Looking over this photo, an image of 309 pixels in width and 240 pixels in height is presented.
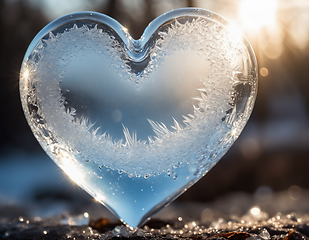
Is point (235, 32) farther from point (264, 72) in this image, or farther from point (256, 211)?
point (264, 72)

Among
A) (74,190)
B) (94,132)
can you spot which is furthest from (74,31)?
(74,190)

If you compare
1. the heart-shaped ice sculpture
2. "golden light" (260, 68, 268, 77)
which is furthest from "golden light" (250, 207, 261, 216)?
"golden light" (260, 68, 268, 77)

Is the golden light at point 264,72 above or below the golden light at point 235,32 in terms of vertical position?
above

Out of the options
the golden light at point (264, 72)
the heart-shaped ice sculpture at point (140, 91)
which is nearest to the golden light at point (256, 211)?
the heart-shaped ice sculpture at point (140, 91)

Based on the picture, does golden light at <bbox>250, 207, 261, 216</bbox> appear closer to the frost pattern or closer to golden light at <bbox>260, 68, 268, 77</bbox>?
the frost pattern

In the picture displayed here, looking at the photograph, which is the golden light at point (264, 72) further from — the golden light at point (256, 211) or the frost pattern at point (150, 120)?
the frost pattern at point (150, 120)

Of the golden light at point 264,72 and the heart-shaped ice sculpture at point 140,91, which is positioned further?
the golden light at point 264,72

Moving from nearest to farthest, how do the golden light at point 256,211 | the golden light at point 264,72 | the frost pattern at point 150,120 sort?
the frost pattern at point 150,120 → the golden light at point 256,211 → the golden light at point 264,72

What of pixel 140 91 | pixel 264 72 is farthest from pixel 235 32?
pixel 264 72
